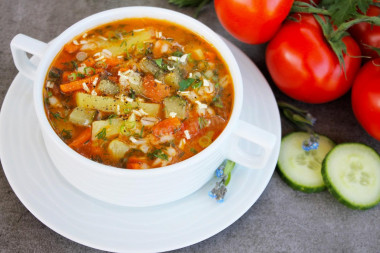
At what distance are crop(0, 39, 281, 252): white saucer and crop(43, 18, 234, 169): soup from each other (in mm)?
324

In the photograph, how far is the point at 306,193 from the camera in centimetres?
293

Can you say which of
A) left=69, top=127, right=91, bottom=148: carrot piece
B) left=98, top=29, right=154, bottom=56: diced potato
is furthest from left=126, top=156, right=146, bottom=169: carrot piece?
left=98, top=29, right=154, bottom=56: diced potato

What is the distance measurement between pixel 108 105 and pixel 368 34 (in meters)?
1.99

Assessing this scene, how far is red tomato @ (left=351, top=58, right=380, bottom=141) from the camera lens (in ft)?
9.55

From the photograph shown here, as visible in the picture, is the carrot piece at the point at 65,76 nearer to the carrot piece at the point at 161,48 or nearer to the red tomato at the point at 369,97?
the carrot piece at the point at 161,48

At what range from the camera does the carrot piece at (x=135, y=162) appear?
223cm

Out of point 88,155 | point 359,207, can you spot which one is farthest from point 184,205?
point 359,207

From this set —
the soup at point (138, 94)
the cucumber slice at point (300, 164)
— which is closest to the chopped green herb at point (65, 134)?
the soup at point (138, 94)

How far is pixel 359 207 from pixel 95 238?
1.64 m

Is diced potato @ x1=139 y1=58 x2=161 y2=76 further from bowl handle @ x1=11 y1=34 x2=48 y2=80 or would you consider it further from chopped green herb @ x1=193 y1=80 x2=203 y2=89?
bowl handle @ x1=11 y1=34 x2=48 y2=80

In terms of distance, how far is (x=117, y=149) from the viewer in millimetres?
2271

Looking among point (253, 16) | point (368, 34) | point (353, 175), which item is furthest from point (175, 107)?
point (368, 34)

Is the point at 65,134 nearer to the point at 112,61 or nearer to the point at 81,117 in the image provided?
the point at 81,117

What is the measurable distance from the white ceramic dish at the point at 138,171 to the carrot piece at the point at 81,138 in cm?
9
